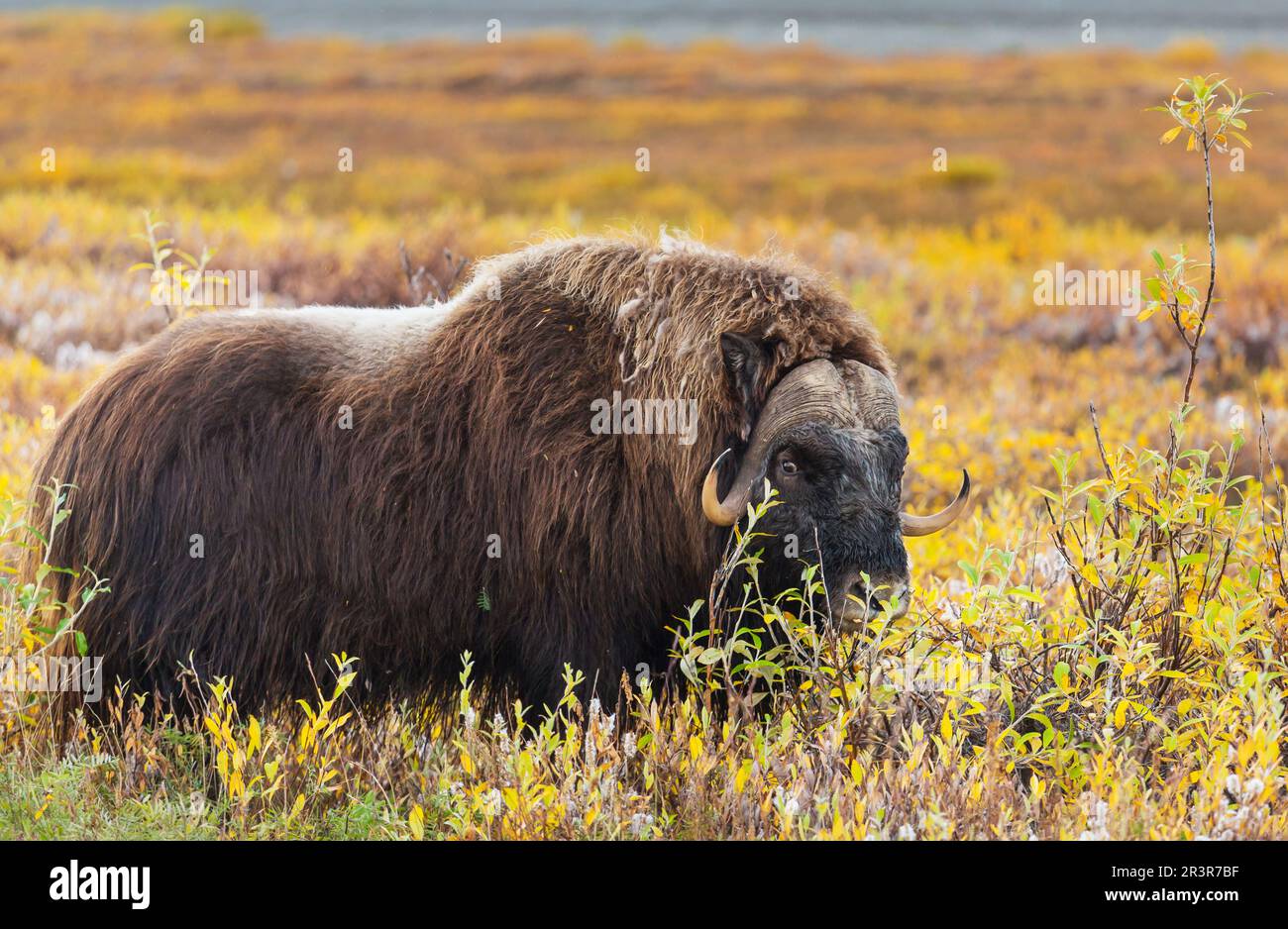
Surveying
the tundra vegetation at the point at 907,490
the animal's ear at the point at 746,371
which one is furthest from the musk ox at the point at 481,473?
the tundra vegetation at the point at 907,490

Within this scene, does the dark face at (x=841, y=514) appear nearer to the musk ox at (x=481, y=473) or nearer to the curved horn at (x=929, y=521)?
the musk ox at (x=481, y=473)

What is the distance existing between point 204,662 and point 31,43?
35.5 metres

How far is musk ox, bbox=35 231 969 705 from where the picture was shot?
344cm

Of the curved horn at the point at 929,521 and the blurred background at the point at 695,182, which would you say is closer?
the curved horn at the point at 929,521

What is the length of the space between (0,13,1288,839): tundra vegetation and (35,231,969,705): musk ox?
0.36ft

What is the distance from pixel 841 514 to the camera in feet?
10.8

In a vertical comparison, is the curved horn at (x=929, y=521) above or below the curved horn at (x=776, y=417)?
below

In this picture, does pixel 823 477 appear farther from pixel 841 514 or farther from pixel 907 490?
pixel 907 490

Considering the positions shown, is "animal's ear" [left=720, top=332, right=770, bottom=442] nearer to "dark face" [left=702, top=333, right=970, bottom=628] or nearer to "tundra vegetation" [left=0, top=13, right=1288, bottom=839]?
"dark face" [left=702, top=333, right=970, bottom=628]

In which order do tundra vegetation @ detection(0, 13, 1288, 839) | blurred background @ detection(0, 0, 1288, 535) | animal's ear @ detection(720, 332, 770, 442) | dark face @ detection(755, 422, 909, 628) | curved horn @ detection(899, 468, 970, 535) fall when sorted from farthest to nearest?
blurred background @ detection(0, 0, 1288, 535) < curved horn @ detection(899, 468, 970, 535) < animal's ear @ detection(720, 332, 770, 442) < dark face @ detection(755, 422, 909, 628) < tundra vegetation @ detection(0, 13, 1288, 839)

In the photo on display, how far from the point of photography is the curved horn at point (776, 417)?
3312 mm

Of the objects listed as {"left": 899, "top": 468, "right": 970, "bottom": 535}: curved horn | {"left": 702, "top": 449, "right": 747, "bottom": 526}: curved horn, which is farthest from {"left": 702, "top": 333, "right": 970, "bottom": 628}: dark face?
{"left": 899, "top": 468, "right": 970, "bottom": 535}: curved horn

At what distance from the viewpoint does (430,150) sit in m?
22.5

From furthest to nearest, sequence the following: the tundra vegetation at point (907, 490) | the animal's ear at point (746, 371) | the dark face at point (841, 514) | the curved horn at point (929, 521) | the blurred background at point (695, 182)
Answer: the blurred background at point (695, 182), the curved horn at point (929, 521), the animal's ear at point (746, 371), the dark face at point (841, 514), the tundra vegetation at point (907, 490)
